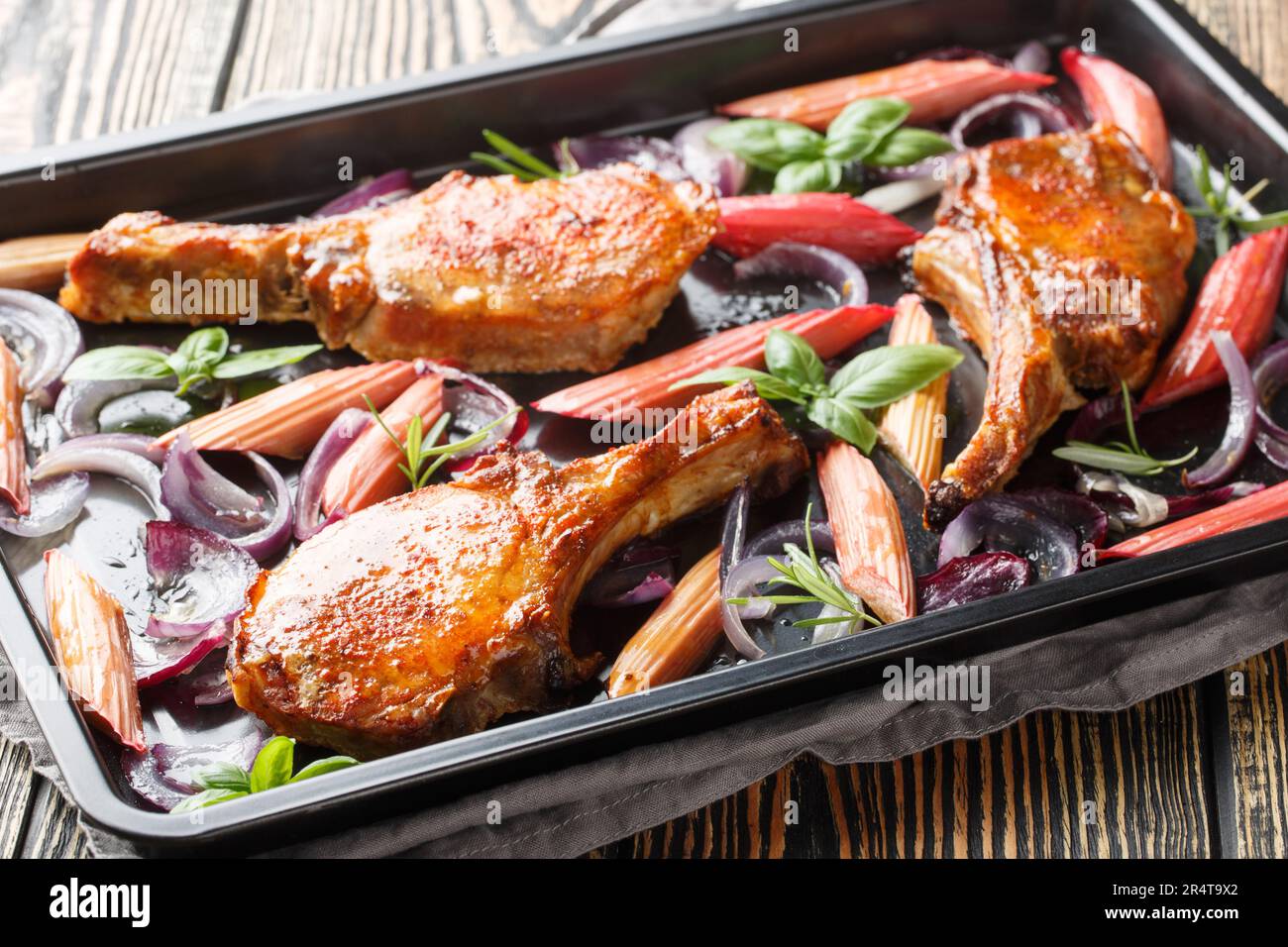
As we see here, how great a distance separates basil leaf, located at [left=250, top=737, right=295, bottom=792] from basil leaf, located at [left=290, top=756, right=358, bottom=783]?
1.2 inches

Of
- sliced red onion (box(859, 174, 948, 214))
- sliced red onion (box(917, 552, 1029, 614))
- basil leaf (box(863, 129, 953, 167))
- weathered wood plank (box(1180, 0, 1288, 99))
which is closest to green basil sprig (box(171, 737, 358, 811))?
sliced red onion (box(917, 552, 1029, 614))

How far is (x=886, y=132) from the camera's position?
182 inches

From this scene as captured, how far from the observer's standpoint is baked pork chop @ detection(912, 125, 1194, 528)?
3.78 meters

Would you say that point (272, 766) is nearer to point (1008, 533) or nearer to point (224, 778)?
point (224, 778)

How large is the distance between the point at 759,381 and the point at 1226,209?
5.83 feet

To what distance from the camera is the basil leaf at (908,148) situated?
4586 mm

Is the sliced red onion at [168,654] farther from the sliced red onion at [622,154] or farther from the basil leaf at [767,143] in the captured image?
the basil leaf at [767,143]

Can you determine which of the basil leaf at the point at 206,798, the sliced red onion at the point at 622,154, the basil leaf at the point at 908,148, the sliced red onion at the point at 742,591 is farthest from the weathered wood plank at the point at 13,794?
the basil leaf at the point at 908,148

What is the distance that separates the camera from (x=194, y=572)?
3.57 metres

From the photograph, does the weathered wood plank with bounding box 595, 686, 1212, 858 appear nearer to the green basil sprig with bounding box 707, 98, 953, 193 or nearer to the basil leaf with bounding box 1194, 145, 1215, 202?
the basil leaf with bounding box 1194, 145, 1215, 202
